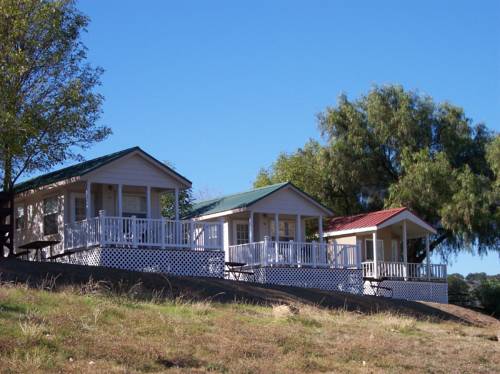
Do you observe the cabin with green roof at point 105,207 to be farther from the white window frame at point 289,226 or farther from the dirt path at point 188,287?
the white window frame at point 289,226

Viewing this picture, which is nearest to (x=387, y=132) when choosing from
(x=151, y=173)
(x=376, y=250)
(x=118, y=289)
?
(x=376, y=250)

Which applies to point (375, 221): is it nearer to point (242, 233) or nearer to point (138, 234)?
point (242, 233)

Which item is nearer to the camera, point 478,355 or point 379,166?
point 478,355

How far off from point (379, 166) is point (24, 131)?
2358 cm

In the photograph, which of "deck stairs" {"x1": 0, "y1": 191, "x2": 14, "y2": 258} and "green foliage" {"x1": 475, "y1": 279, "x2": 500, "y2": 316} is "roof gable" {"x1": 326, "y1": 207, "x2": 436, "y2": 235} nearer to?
"green foliage" {"x1": 475, "y1": 279, "x2": 500, "y2": 316}

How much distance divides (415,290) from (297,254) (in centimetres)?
772

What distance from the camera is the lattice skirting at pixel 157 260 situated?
1113 inches

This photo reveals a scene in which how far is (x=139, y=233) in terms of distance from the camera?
28938 millimetres

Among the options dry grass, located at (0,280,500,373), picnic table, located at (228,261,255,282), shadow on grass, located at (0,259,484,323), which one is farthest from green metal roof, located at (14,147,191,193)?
dry grass, located at (0,280,500,373)

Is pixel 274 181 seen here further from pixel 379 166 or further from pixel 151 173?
pixel 151 173

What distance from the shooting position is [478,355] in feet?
58.4

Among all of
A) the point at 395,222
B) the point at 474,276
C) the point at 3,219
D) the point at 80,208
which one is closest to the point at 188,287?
the point at 3,219

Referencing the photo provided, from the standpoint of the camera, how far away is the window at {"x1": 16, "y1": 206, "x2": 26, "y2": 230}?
1367 inches

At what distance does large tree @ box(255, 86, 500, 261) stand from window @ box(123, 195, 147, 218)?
1596 cm
